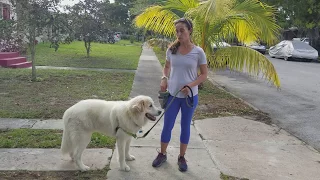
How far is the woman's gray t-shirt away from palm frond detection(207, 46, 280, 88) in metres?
6.18

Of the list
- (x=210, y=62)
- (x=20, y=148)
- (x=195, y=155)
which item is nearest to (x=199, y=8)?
(x=210, y=62)

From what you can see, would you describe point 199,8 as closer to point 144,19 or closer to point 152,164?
point 144,19

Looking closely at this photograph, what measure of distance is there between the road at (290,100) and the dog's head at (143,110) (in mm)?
3592

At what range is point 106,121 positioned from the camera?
4.41 meters

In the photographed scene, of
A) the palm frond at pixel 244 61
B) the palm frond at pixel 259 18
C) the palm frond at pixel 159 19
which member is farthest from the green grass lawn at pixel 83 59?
the palm frond at pixel 259 18

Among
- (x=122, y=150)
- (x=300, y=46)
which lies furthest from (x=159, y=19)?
(x=300, y=46)

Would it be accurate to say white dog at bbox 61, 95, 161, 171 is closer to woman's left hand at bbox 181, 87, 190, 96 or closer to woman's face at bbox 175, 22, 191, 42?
woman's left hand at bbox 181, 87, 190, 96

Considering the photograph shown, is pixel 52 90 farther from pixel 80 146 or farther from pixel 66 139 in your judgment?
pixel 80 146

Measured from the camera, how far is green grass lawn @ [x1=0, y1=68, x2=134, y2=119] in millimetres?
7445

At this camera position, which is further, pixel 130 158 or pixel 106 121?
pixel 130 158

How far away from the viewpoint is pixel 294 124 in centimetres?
773

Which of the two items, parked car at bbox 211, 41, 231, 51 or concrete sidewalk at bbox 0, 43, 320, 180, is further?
parked car at bbox 211, 41, 231, 51

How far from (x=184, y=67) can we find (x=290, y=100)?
24.3ft

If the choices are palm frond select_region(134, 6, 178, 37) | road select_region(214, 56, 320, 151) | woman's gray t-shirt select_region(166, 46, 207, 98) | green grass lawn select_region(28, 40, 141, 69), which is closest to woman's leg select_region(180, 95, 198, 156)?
woman's gray t-shirt select_region(166, 46, 207, 98)
